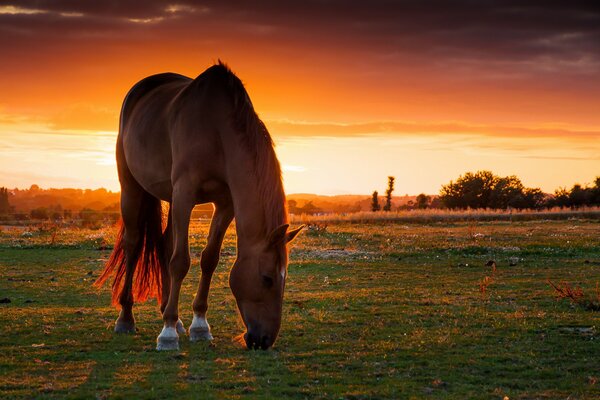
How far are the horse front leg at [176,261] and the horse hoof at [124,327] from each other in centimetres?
111

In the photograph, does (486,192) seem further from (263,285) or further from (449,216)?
(263,285)

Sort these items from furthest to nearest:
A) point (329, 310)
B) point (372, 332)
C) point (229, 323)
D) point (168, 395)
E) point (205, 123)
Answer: point (329, 310) < point (229, 323) < point (372, 332) < point (205, 123) < point (168, 395)

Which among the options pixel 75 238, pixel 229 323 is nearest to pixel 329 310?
pixel 229 323

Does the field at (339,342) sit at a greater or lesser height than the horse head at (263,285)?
lesser

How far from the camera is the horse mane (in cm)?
692

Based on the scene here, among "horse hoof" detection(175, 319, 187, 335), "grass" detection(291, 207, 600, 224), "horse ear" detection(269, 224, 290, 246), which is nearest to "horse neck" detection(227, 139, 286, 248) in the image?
"horse ear" detection(269, 224, 290, 246)

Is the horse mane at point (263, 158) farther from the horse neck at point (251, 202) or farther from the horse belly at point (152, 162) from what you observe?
the horse belly at point (152, 162)

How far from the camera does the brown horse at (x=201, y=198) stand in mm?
6859

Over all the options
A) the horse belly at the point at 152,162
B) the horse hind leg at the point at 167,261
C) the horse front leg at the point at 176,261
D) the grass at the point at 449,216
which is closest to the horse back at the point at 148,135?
the horse belly at the point at 152,162

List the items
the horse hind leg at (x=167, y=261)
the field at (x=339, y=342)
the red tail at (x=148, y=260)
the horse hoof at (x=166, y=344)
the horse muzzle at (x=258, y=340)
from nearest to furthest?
the field at (x=339, y=342) → the horse muzzle at (x=258, y=340) → the horse hoof at (x=166, y=344) → the horse hind leg at (x=167, y=261) → the red tail at (x=148, y=260)

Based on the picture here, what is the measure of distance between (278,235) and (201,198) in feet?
4.72

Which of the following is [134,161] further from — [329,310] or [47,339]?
[329,310]

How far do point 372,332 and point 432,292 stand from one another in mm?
4047

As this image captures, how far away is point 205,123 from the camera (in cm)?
750
